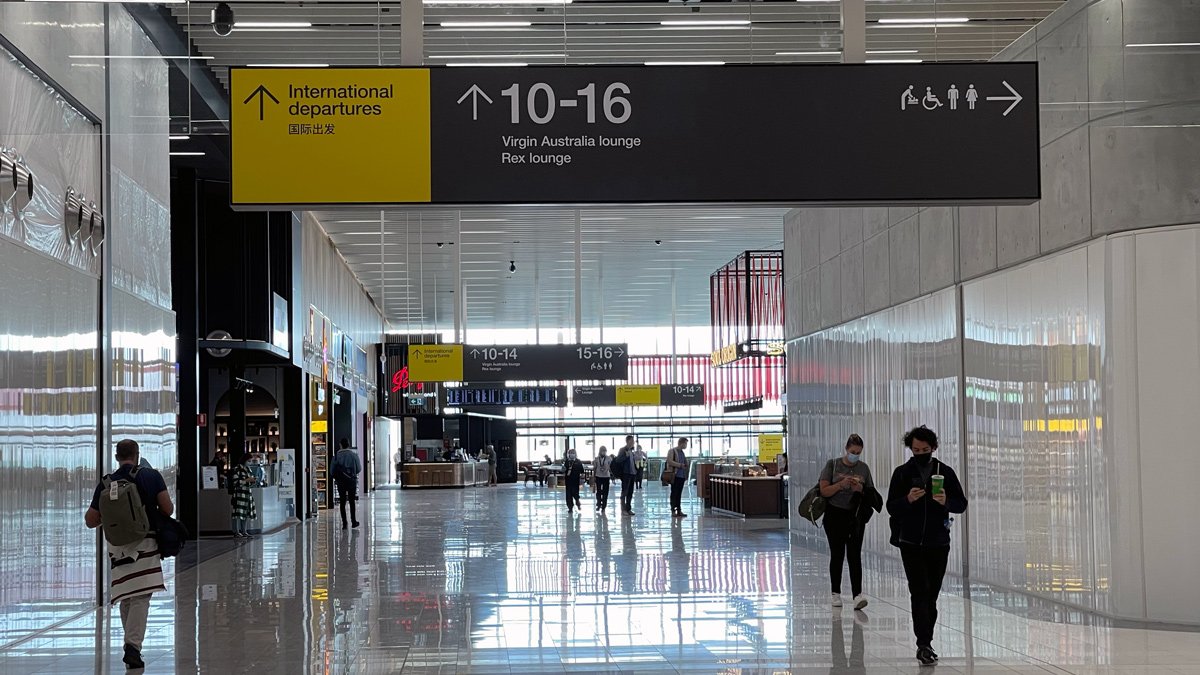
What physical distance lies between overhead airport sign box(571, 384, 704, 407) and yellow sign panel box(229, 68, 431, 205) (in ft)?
103

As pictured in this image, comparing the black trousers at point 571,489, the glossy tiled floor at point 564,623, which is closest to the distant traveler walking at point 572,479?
the black trousers at point 571,489

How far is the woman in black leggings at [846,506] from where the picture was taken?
392 inches

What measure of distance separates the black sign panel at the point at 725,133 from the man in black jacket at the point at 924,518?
1.75 metres

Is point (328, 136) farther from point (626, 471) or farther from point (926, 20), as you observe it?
point (626, 471)

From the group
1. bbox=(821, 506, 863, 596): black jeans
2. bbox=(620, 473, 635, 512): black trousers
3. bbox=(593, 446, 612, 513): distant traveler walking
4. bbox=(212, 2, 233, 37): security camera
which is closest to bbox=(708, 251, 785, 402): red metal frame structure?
bbox=(620, 473, 635, 512): black trousers

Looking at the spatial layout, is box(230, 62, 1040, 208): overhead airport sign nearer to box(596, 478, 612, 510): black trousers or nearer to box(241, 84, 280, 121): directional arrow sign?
box(241, 84, 280, 121): directional arrow sign

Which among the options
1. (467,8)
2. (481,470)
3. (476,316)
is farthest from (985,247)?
(481,470)

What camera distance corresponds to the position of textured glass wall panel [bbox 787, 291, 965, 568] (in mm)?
12695

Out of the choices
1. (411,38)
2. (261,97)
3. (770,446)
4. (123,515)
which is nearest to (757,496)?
(770,446)

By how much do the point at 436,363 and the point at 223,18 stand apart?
15324 millimetres

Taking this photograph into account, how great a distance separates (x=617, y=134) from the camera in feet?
22.4

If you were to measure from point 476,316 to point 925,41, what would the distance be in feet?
105

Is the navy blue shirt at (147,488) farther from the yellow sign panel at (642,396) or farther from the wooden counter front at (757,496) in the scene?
the yellow sign panel at (642,396)

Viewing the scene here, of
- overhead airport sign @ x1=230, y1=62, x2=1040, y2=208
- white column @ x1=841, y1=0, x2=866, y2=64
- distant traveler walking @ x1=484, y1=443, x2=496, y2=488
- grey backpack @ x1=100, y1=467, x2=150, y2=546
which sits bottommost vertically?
distant traveler walking @ x1=484, y1=443, x2=496, y2=488
